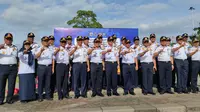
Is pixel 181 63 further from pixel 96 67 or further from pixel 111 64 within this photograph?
pixel 96 67

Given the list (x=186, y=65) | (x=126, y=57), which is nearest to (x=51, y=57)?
(x=126, y=57)

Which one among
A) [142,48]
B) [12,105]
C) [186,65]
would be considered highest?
[142,48]

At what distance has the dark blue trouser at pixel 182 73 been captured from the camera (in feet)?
25.6

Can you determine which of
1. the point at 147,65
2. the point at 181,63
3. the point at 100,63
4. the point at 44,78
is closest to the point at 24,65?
the point at 44,78

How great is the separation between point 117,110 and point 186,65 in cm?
362

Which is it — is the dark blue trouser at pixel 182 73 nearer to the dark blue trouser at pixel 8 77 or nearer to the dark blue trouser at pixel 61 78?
the dark blue trouser at pixel 61 78

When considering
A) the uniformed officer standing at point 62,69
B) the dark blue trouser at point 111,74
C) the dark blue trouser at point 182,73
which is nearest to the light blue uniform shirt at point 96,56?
the dark blue trouser at point 111,74

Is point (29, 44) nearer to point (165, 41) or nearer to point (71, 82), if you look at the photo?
point (71, 82)

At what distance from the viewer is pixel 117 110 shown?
541 cm

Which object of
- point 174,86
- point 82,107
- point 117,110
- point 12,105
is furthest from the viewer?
point 174,86

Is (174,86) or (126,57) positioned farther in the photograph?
(174,86)

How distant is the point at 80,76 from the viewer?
732 cm

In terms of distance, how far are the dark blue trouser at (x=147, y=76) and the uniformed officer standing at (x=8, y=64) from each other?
13.2 ft

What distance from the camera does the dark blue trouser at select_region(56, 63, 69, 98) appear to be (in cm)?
700
